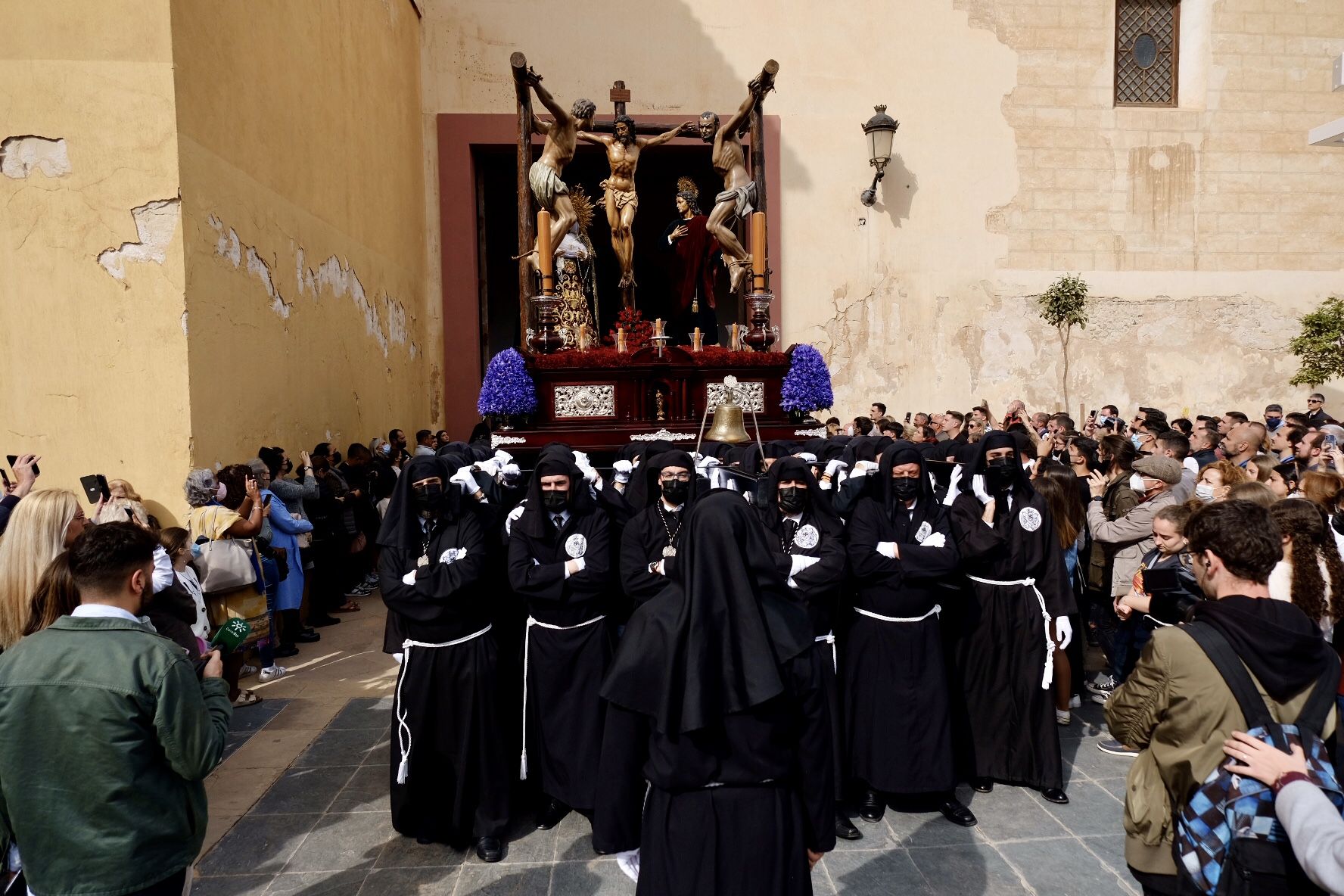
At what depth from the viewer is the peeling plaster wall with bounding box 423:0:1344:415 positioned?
1320cm

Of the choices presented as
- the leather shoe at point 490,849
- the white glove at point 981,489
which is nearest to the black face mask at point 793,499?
the white glove at point 981,489

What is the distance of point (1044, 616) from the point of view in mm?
4539

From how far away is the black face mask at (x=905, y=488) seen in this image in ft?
14.5

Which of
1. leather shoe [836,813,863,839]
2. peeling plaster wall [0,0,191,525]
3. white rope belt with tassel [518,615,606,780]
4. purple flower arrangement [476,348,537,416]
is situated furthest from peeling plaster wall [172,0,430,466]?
leather shoe [836,813,863,839]

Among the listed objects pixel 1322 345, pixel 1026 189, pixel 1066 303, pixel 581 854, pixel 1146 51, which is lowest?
pixel 581 854

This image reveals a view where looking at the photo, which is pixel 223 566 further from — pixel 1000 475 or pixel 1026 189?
pixel 1026 189

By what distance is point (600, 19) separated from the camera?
12859 mm

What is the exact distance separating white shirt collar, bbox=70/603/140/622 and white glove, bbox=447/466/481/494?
6.42 feet

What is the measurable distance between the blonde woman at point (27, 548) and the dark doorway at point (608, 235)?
11.8 meters

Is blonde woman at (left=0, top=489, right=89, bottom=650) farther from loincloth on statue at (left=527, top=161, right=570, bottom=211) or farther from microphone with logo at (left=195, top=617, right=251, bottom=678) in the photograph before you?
loincloth on statue at (left=527, top=161, right=570, bottom=211)

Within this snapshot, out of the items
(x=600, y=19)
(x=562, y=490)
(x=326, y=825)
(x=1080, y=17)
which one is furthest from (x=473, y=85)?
(x=326, y=825)

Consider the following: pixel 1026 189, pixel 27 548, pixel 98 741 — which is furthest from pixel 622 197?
pixel 1026 189

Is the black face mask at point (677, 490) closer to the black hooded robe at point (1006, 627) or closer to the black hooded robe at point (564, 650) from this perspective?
the black hooded robe at point (564, 650)

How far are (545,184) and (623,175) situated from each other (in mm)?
890
